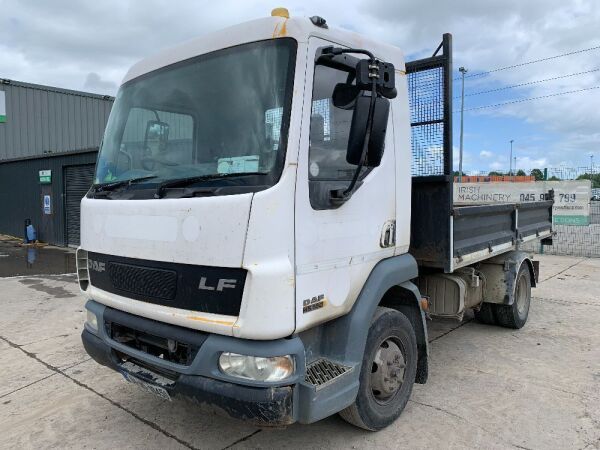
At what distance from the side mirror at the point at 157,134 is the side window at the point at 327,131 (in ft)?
3.28

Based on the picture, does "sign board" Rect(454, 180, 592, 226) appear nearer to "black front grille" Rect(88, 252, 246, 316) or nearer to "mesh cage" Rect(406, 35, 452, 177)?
"mesh cage" Rect(406, 35, 452, 177)

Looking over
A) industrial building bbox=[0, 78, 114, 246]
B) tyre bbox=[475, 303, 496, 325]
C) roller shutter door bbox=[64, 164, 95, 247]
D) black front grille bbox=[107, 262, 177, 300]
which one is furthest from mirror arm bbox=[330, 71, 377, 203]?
roller shutter door bbox=[64, 164, 95, 247]

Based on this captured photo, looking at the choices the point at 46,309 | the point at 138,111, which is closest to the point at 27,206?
the point at 46,309

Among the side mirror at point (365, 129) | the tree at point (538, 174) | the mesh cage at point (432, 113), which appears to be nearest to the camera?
the side mirror at point (365, 129)

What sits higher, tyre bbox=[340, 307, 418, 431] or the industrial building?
the industrial building

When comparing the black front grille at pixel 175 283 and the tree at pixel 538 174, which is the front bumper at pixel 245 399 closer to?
the black front grille at pixel 175 283

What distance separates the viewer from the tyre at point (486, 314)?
19.2ft

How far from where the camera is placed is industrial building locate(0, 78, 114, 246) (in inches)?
603

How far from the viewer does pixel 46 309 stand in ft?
23.1

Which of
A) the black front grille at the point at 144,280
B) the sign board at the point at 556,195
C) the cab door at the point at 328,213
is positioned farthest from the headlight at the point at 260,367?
the sign board at the point at 556,195

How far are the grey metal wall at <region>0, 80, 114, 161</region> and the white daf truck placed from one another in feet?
73.0

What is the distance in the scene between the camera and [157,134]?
125 inches

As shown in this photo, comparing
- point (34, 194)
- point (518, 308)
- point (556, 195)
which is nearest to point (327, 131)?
point (518, 308)

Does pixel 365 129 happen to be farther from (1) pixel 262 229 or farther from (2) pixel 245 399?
(2) pixel 245 399
